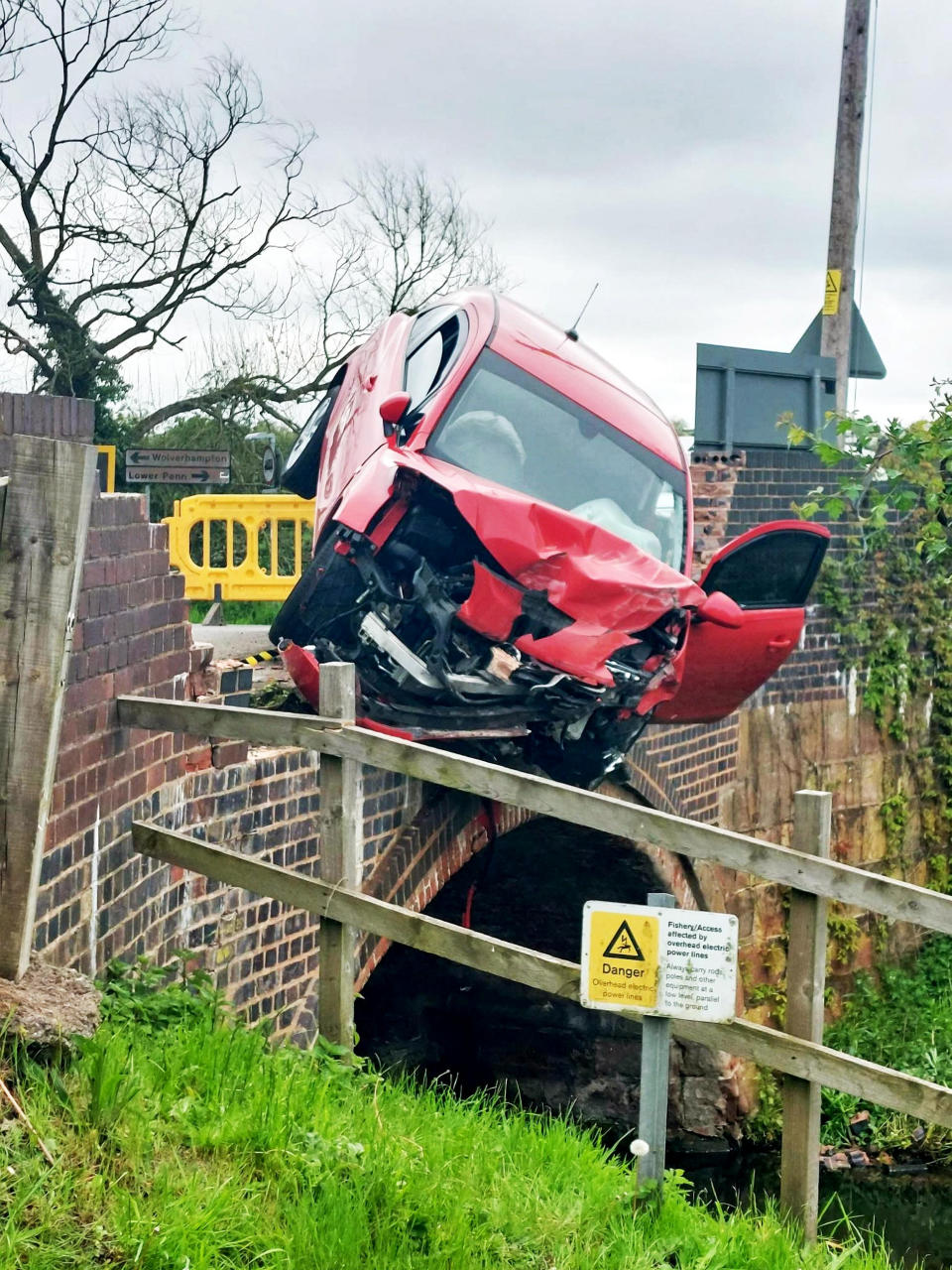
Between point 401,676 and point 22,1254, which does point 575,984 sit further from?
point 401,676

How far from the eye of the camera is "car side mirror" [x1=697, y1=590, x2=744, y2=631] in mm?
9289

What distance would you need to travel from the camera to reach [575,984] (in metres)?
4.39

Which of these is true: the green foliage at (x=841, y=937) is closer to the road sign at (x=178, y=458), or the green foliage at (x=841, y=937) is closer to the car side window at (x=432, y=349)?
the road sign at (x=178, y=458)

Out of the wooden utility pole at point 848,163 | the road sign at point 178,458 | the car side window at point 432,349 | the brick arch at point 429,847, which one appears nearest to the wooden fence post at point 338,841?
the brick arch at point 429,847

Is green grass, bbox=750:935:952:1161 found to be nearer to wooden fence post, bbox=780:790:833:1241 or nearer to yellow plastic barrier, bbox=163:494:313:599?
yellow plastic barrier, bbox=163:494:313:599

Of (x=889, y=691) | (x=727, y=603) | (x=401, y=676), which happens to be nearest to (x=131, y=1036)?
(x=401, y=676)

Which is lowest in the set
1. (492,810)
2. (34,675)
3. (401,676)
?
(492,810)

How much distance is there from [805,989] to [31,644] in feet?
7.84

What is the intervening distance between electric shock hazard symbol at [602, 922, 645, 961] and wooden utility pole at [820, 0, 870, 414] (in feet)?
37.5

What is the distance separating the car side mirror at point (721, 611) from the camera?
929cm

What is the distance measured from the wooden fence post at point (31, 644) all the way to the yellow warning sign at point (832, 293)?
11799 millimetres

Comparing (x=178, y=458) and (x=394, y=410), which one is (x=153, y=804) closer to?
(x=394, y=410)

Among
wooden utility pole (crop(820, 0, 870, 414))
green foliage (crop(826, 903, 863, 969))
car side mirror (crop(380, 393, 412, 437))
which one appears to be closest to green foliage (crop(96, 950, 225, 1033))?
car side mirror (crop(380, 393, 412, 437))

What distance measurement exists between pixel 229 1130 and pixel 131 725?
1.75m
